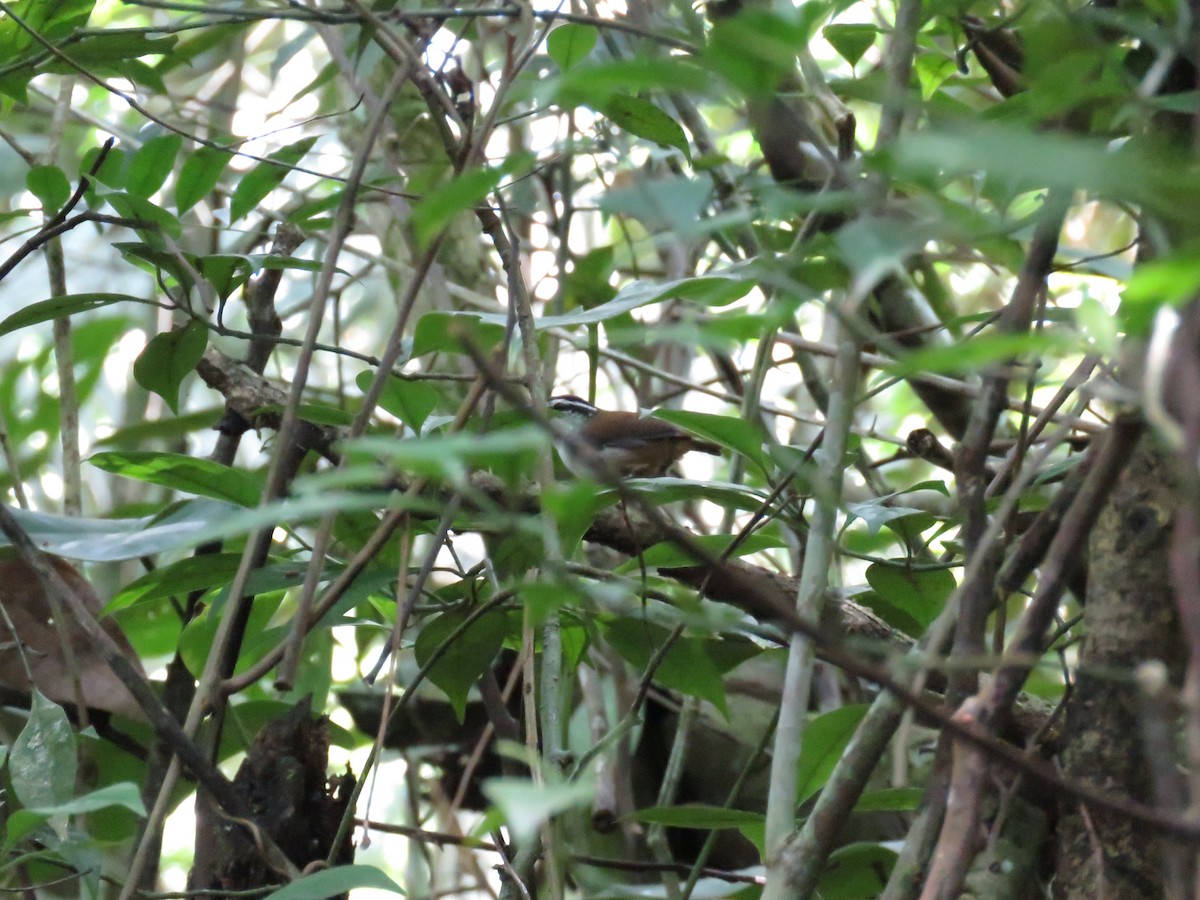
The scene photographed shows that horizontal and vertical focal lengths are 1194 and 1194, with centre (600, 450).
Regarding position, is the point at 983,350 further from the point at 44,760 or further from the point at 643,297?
the point at 44,760

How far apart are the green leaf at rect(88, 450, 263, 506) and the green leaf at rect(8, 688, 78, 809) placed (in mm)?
216

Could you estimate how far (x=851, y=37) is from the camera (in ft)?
4.01

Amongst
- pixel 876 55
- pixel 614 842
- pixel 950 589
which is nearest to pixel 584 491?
pixel 950 589

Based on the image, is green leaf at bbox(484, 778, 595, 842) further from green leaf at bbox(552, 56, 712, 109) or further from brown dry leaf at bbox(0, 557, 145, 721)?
brown dry leaf at bbox(0, 557, 145, 721)

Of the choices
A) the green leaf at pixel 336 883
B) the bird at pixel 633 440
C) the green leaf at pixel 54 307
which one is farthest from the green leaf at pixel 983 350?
the bird at pixel 633 440

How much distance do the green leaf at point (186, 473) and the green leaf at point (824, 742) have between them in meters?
0.55

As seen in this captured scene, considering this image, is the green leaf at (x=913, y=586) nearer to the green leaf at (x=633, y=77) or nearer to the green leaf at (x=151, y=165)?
the green leaf at (x=633, y=77)

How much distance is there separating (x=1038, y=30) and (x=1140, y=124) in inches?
6.7

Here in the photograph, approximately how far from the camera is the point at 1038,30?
67 cm

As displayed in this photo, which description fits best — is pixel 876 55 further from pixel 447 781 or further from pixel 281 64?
pixel 447 781

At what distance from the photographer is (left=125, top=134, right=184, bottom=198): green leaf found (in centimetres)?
124

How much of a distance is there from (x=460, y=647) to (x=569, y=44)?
0.58m

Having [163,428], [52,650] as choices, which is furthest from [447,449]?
[163,428]

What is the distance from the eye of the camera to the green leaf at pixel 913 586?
117 cm
